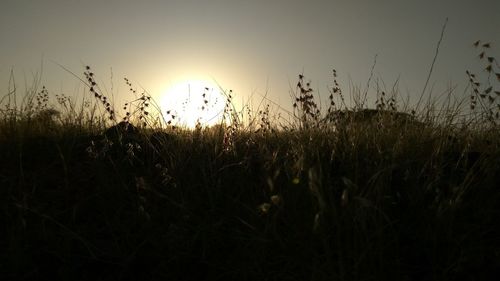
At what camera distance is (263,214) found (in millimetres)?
2176

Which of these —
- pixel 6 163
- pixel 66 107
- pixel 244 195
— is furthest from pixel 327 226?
pixel 66 107

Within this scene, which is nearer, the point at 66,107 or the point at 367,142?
the point at 367,142

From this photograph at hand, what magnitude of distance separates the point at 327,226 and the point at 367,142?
922 mm

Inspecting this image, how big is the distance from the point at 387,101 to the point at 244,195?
6.77ft

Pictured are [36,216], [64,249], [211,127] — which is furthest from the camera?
[211,127]

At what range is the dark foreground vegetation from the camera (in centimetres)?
191

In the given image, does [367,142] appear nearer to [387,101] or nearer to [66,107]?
[387,101]

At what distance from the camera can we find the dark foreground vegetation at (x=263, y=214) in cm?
191

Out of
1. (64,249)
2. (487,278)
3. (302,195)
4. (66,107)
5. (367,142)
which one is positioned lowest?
(487,278)

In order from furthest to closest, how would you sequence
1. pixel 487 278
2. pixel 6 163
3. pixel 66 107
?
pixel 66 107, pixel 6 163, pixel 487 278

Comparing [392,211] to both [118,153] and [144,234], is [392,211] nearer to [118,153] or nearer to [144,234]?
[144,234]

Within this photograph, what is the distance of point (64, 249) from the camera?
2145 mm

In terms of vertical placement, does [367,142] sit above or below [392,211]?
above

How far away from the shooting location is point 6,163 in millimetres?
2961
